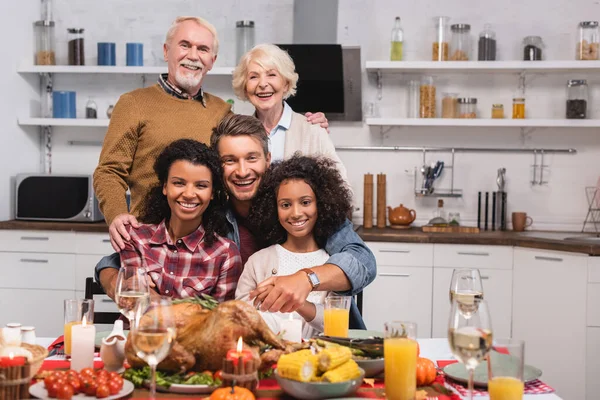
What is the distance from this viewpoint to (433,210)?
16.3ft

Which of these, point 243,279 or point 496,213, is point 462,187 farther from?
point 243,279

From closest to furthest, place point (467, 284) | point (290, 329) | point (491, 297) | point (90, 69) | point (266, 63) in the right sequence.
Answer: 1. point (290, 329)
2. point (467, 284)
3. point (266, 63)
4. point (491, 297)
5. point (90, 69)

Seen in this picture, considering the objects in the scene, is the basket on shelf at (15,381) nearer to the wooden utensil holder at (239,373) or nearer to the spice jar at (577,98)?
the wooden utensil holder at (239,373)

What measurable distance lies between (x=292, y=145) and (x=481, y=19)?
230cm

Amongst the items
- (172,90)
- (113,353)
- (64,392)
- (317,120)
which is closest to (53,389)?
(64,392)

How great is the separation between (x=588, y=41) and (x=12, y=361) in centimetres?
410

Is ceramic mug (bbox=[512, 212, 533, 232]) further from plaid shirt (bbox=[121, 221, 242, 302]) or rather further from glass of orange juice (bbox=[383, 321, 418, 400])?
glass of orange juice (bbox=[383, 321, 418, 400])

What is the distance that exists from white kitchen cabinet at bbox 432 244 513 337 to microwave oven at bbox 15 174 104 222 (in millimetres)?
2065

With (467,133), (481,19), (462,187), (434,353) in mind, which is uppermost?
(481,19)

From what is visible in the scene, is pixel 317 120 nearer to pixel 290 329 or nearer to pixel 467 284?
pixel 467 284

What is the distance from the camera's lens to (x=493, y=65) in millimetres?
4598

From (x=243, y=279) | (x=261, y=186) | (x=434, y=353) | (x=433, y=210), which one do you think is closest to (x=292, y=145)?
(x=261, y=186)

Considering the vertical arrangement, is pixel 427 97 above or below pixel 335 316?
above

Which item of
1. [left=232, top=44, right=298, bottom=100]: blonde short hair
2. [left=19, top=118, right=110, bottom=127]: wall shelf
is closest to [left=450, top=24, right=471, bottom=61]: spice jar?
[left=232, top=44, right=298, bottom=100]: blonde short hair
